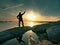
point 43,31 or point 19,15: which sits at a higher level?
point 19,15

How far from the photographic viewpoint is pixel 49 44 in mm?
11977

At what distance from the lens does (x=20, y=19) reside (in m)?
24.1

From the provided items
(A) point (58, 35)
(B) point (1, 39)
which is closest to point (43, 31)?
(A) point (58, 35)

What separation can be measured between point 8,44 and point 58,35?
5139 millimetres

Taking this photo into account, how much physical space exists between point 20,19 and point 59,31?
987 cm

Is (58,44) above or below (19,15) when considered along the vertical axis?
below

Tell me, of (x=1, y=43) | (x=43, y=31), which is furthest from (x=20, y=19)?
(x=1, y=43)

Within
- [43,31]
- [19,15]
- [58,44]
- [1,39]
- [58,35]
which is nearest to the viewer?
[58,44]

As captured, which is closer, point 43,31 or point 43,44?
point 43,44

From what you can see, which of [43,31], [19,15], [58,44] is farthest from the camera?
[19,15]

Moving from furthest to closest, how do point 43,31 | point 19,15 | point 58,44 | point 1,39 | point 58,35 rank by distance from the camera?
1. point 19,15
2. point 43,31
3. point 58,35
4. point 1,39
5. point 58,44

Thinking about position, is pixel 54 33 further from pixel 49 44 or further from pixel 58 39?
pixel 49 44

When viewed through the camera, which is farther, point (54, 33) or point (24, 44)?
point (54, 33)

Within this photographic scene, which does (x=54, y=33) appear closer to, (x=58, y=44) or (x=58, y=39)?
(x=58, y=39)
